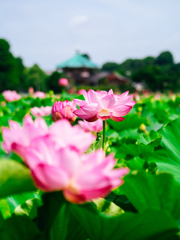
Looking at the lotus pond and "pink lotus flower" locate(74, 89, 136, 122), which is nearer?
the lotus pond

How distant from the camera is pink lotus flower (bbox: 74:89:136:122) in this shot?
62 centimetres

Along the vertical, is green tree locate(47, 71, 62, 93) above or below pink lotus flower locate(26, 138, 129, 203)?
above

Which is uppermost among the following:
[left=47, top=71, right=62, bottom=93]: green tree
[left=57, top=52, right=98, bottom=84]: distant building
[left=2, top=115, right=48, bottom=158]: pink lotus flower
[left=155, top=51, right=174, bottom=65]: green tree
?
[left=155, top=51, right=174, bottom=65]: green tree

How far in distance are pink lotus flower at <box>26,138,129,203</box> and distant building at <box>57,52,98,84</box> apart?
28659 millimetres

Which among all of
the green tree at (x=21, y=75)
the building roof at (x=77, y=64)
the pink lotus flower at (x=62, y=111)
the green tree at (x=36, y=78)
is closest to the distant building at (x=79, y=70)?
the building roof at (x=77, y=64)

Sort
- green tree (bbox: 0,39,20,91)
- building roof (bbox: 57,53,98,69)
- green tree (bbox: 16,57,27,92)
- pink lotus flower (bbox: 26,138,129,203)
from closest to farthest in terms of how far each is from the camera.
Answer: pink lotus flower (bbox: 26,138,129,203) < green tree (bbox: 0,39,20,91) < building roof (bbox: 57,53,98,69) < green tree (bbox: 16,57,27,92)

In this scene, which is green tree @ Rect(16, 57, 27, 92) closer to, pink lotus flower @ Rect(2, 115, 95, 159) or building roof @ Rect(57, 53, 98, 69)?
building roof @ Rect(57, 53, 98, 69)

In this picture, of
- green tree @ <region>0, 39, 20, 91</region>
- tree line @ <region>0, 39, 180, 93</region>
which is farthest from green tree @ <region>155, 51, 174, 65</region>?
green tree @ <region>0, 39, 20, 91</region>

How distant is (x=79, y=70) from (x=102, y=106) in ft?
94.9

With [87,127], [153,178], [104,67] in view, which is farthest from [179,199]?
[104,67]

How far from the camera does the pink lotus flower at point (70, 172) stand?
0.29 m

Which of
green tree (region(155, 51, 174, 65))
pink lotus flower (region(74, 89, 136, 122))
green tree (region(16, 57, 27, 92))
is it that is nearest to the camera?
pink lotus flower (region(74, 89, 136, 122))

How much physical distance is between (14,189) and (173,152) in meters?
0.47

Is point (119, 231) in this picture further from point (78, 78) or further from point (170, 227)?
point (78, 78)
